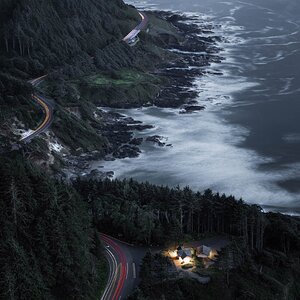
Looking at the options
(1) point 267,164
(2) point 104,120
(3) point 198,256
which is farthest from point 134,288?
(2) point 104,120

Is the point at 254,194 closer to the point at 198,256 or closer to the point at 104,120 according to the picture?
the point at 198,256

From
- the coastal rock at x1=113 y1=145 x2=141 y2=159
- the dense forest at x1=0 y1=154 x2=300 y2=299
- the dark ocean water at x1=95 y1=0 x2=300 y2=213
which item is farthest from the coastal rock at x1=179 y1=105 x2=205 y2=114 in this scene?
the dense forest at x1=0 y1=154 x2=300 y2=299

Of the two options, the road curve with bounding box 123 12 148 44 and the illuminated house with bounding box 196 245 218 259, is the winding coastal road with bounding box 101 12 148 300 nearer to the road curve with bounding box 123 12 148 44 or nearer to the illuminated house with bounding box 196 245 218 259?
the illuminated house with bounding box 196 245 218 259

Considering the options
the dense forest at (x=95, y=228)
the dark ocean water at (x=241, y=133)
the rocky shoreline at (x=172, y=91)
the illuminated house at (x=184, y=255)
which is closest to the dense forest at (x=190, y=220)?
the dense forest at (x=95, y=228)

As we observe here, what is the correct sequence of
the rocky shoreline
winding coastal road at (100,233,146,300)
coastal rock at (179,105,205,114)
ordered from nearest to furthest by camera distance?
winding coastal road at (100,233,146,300) < the rocky shoreline < coastal rock at (179,105,205,114)

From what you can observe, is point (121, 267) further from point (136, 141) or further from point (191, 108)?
point (191, 108)

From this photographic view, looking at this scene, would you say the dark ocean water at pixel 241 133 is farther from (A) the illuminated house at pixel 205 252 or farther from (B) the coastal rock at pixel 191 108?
(A) the illuminated house at pixel 205 252
